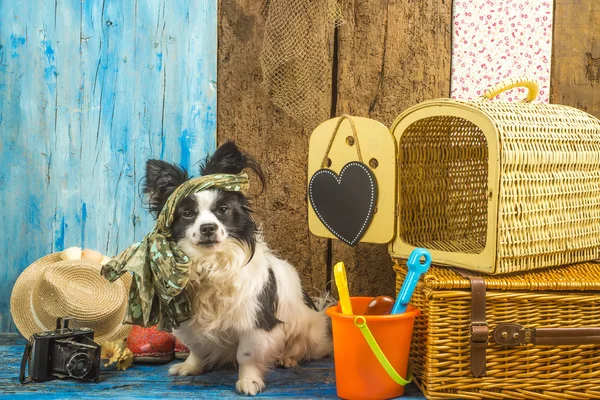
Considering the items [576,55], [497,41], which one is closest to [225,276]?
[497,41]

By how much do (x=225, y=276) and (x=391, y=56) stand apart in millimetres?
1148

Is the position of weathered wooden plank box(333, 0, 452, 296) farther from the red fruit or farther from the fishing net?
the red fruit

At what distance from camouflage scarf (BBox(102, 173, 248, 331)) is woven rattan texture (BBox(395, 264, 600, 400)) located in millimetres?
702

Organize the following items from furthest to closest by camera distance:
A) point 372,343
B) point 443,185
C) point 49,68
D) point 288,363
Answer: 1. point 49,68
2. point 443,185
3. point 288,363
4. point 372,343

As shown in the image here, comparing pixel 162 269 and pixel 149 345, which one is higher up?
pixel 162 269

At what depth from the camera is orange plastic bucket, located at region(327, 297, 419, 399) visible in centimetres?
165

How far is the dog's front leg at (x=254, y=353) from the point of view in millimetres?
1812

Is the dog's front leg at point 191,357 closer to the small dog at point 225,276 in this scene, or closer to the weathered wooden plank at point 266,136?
the small dog at point 225,276

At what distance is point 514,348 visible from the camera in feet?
5.55

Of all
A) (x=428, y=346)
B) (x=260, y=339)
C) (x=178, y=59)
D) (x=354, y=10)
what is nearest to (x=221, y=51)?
(x=178, y=59)

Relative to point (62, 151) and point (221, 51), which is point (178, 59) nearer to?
point (221, 51)

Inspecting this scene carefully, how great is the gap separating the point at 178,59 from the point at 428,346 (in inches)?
56.1

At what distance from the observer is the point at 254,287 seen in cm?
182

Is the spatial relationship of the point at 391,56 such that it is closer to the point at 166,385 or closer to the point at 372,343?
the point at 372,343
